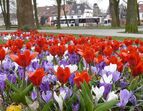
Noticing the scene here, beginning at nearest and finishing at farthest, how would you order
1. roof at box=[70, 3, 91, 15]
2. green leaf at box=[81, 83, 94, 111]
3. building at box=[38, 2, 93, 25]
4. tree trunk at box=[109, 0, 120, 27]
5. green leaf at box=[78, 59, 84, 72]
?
green leaf at box=[81, 83, 94, 111]
green leaf at box=[78, 59, 84, 72]
tree trunk at box=[109, 0, 120, 27]
building at box=[38, 2, 93, 25]
roof at box=[70, 3, 91, 15]

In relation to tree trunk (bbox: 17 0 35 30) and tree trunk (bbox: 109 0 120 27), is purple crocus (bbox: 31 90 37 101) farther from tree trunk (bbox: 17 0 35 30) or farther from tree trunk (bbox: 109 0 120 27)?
tree trunk (bbox: 109 0 120 27)

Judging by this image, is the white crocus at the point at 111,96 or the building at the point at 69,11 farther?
the building at the point at 69,11

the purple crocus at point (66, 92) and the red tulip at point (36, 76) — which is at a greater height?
the red tulip at point (36, 76)

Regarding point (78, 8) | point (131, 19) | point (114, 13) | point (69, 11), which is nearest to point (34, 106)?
point (131, 19)

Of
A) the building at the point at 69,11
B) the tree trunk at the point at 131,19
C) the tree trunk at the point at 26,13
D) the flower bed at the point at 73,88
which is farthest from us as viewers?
the building at the point at 69,11

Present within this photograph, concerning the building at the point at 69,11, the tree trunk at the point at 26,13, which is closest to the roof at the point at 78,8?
the building at the point at 69,11

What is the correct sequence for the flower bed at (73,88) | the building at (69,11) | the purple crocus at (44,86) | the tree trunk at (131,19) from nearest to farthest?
the flower bed at (73,88) < the purple crocus at (44,86) < the tree trunk at (131,19) < the building at (69,11)

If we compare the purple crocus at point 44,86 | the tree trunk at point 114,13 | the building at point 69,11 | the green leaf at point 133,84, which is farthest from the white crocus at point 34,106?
the building at point 69,11

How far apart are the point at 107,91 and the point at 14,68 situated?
3.96 feet

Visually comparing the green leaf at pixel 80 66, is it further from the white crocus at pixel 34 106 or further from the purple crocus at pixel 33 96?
the white crocus at pixel 34 106

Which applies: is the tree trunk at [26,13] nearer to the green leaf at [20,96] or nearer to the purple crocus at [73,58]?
the purple crocus at [73,58]

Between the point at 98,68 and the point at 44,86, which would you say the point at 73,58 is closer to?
the point at 98,68

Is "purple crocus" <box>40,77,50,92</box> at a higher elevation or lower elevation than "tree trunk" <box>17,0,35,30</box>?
lower

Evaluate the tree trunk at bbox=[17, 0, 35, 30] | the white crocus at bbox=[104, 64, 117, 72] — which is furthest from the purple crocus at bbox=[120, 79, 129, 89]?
the tree trunk at bbox=[17, 0, 35, 30]
